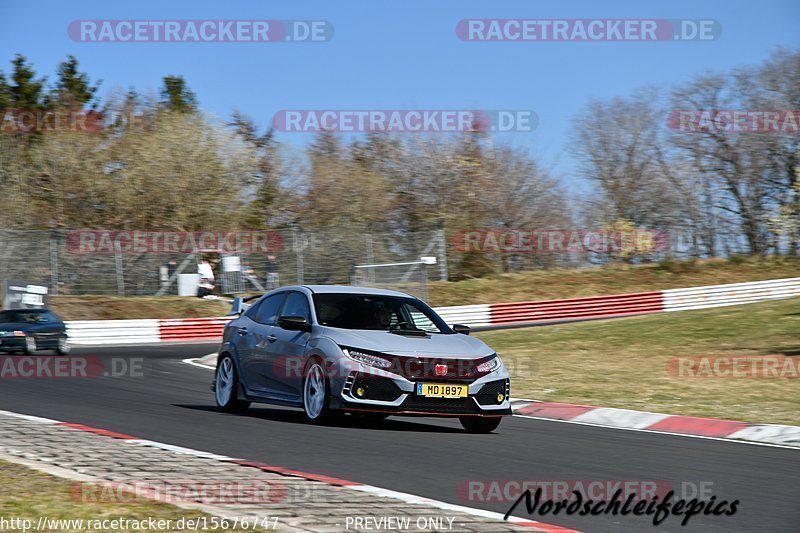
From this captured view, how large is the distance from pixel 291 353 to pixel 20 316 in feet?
51.0

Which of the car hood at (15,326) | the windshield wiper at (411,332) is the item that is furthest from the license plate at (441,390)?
the car hood at (15,326)

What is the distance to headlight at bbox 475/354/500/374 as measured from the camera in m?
10.5

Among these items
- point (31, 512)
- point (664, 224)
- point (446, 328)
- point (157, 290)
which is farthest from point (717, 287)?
point (31, 512)

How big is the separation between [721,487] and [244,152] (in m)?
43.3

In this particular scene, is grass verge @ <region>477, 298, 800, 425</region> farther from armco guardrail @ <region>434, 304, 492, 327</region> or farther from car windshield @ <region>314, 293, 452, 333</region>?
armco guardrail @ <region>434, 304, 492, 327</region>

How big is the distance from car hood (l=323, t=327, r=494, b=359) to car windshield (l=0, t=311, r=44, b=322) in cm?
1577

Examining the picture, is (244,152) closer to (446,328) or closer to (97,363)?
(97,363)

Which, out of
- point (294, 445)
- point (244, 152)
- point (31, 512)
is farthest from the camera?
point (244, 152)

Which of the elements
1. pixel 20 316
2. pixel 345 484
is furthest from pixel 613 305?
pixel 345 484

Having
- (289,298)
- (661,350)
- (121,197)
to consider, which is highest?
(121,197)

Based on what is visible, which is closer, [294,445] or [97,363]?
[294,445]

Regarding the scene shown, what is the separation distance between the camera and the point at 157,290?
127ft

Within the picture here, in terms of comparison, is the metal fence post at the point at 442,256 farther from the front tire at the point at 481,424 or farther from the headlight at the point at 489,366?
the headlight at the point at 489,366

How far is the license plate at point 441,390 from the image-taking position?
1009cm
